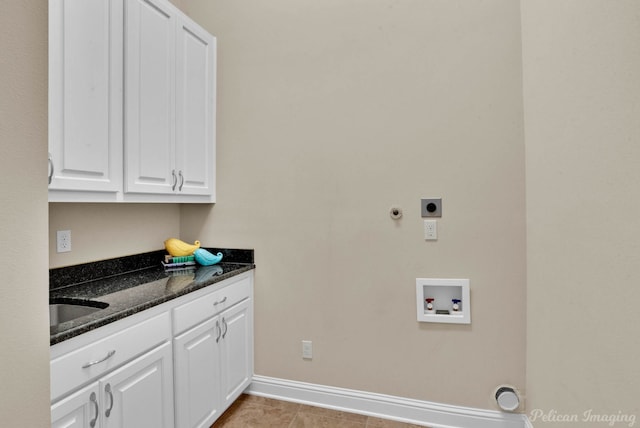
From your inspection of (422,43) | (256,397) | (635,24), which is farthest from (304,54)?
(256,397)

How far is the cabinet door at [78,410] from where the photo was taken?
3.99ft

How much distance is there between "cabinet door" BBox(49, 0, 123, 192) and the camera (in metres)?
1.52

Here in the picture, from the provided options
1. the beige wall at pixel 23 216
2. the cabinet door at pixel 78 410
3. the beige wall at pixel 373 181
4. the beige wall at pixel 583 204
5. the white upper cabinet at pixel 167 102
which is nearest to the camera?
the beige wall at pixel 23 216

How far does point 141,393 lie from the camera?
158 centimetres

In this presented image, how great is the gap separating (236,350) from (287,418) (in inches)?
20.4

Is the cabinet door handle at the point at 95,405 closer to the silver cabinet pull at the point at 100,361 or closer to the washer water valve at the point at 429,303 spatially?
the silver cabinet pull at the point at 100,361

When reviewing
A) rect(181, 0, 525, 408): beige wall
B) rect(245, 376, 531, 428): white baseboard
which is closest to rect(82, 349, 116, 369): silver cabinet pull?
rect(181, 0, 525, 408): beige wall

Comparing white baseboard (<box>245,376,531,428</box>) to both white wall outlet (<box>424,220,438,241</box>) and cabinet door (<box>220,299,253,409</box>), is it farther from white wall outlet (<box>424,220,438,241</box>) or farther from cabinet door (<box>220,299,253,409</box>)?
white wall outlet (<box>424,220,438,241</box>)

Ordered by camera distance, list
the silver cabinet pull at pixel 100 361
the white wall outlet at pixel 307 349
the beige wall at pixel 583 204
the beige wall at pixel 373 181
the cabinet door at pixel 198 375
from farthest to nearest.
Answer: the white wall outlet at pixel 307 349, the beige wall at pixel 373 181, the cabinet door at pixel 198 375, the silver cabinet pull at pixel 100 361, the beige wall at pixel 583 204

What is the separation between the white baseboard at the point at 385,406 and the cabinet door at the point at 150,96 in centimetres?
150

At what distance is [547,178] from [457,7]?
1.16 m

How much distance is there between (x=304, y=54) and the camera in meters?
2.45

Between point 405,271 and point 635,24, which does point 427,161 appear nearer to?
point 405,271

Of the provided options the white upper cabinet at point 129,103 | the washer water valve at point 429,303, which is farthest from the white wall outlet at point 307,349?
the white upper cabinet at point 129,103
